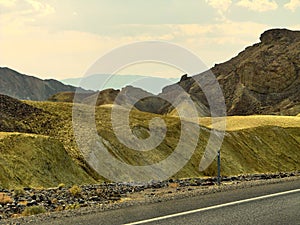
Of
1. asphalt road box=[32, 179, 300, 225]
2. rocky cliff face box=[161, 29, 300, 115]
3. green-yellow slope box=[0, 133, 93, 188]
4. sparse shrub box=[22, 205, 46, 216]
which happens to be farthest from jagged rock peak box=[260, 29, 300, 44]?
sparse shrub box=[22, 205, 46, 216]

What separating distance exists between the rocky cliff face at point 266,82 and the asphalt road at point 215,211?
106 metres

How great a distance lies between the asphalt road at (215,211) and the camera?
867cm

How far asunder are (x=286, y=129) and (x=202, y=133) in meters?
20.9

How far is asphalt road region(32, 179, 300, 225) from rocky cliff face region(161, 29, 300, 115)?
10649 centimetres

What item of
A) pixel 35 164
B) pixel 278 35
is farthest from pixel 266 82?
pixel 35 164

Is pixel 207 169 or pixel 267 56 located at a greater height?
pixel 267 56

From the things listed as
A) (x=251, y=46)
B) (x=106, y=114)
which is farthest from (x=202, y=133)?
(x=251, y=46)

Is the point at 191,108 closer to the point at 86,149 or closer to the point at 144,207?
the point at 86,149

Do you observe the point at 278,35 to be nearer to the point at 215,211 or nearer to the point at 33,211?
the point at 215,211

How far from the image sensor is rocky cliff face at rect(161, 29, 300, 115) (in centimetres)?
12549

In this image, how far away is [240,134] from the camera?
65.9 metres

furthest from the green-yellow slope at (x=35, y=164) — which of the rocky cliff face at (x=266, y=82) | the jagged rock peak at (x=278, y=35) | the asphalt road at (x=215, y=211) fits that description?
the jagged rock peak at (x=278, y=35)

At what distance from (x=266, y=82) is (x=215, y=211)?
128 m

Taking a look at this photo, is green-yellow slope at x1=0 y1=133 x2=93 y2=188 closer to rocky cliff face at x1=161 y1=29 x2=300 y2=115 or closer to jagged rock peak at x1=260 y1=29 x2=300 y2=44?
rocky cliff face at x1=161 y1=29 x2=300 y2=115
